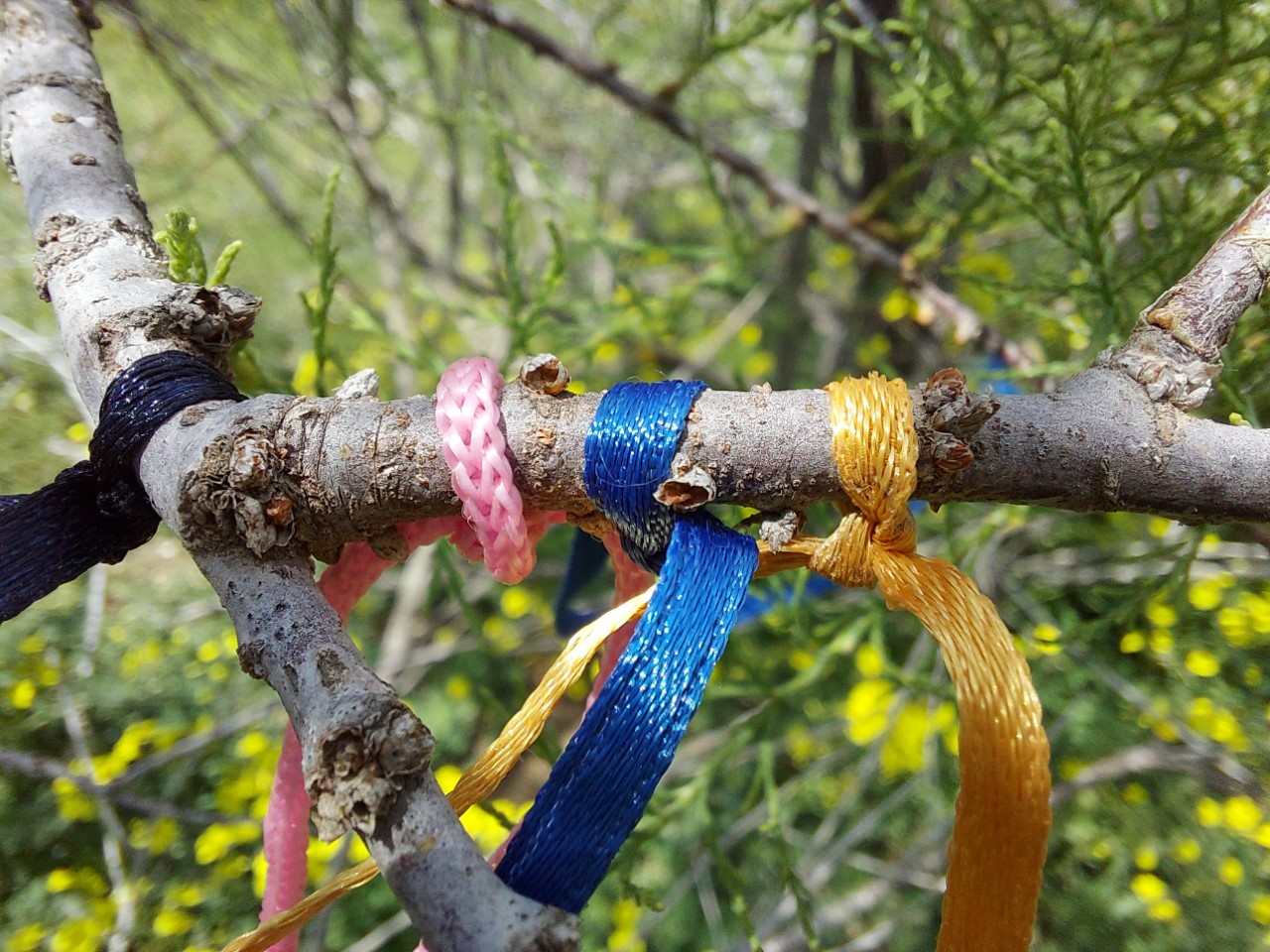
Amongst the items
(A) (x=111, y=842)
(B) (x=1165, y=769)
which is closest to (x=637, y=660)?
(A) (x=111, y=842)

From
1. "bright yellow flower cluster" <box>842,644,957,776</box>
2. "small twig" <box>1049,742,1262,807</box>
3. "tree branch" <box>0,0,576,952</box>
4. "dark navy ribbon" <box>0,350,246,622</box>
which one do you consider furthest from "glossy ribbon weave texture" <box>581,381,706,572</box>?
"small twig" <box>1049,742,1262,807</box>

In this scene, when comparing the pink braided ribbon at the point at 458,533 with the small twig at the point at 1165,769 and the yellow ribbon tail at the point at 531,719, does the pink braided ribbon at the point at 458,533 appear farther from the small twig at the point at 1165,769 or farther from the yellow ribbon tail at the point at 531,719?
the small twig at the point at 1165,769

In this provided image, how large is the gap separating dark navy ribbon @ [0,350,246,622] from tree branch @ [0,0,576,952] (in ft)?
0.12

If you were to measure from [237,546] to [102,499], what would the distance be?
206 millimetres

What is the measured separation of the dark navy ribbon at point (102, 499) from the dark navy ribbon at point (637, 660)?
462 millimetres

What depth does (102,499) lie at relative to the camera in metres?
0.89

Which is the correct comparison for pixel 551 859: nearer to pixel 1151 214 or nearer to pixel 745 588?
pixel 745 588

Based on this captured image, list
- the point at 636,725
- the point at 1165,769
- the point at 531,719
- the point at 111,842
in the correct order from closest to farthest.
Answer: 1. the point at 636,725
2. the point at 531,719
3. the point at 111,842
4. the point at 1165,769

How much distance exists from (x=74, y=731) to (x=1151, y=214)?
2.94 m

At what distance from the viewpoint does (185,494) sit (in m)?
0.79

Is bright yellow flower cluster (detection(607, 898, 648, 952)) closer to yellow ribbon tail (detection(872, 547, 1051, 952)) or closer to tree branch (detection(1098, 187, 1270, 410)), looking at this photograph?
yellow ribbon tail (detection(872, 547, 1051, 952))

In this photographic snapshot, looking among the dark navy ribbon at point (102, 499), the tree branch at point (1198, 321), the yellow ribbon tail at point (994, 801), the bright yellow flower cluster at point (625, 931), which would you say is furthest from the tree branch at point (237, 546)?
the bright yellow flower cluster at point (625, 931)

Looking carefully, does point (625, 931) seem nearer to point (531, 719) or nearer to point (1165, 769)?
point (531, 719)

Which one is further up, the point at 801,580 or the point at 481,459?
the point at 481,459
